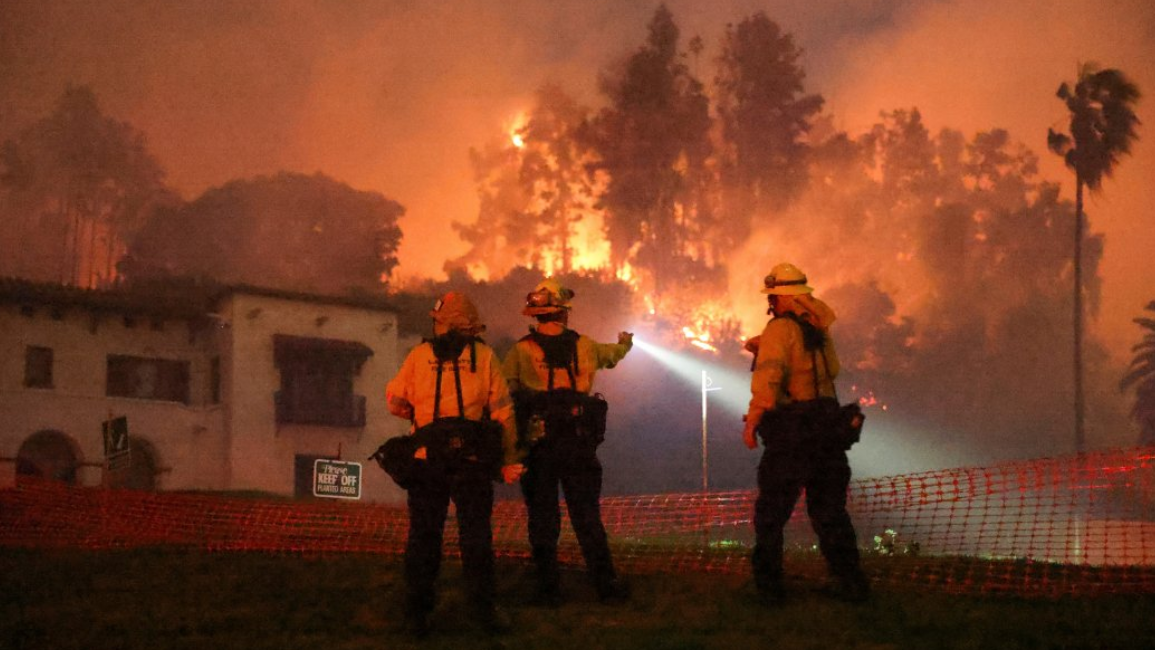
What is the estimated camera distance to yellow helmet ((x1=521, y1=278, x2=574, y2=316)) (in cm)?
751

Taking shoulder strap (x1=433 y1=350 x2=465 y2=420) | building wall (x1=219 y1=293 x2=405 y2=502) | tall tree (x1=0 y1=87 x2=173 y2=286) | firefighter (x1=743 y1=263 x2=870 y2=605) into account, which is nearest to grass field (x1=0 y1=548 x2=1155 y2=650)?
firefighter (x1=743 y1=263 x2=870 y2=605)

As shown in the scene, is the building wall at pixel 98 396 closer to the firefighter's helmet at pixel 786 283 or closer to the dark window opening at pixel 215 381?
the dark window opening at pixel 215 381

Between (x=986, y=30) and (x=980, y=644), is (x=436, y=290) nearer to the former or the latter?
(x=986, y=30)

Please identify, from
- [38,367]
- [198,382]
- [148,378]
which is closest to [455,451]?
[38,367]

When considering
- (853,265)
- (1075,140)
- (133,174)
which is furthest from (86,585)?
(853,265)

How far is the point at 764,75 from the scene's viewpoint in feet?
229

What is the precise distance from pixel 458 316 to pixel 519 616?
1810 millimetres

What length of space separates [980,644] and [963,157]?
3256 inches

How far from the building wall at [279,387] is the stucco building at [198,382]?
0.15 feet

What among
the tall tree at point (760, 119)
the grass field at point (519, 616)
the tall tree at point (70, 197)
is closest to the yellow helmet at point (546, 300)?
the grass field at point (519, 616)

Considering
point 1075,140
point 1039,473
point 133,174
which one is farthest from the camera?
point 133,174

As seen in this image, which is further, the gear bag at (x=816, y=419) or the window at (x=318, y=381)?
the window at (x=318, y=381)

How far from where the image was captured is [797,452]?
673 centimetres

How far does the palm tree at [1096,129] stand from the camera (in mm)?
55969
